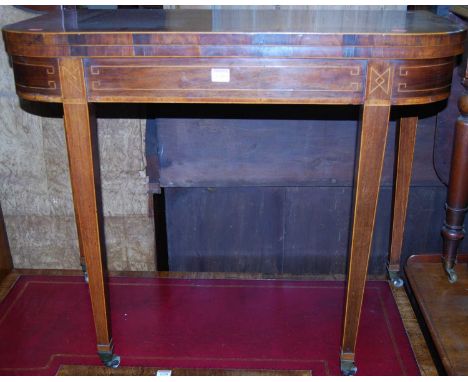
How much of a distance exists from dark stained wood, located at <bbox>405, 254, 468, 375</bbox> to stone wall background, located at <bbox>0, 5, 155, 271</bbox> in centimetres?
106

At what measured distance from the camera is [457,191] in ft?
5.71

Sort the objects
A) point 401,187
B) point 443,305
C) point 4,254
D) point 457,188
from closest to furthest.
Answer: point 457,188, point 443,305, point 401,187, point 4,254

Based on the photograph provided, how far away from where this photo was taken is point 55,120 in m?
2.04

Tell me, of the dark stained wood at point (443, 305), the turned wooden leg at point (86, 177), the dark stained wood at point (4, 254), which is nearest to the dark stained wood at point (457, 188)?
the dark stained wood at point (443, 305)

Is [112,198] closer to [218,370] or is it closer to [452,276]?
[218,370]

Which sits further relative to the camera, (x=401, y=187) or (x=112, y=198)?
(x=112, y=198)

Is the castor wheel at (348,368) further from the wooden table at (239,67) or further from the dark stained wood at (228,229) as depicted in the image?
the dark stained wood at (228,229)

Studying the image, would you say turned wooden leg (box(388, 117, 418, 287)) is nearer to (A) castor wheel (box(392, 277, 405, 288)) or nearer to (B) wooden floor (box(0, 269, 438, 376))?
(A) castor wheel (box(392, 277, 405, 288))

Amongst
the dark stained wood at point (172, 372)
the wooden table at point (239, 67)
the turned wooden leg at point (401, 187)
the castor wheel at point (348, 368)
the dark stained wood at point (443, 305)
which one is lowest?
the dark stained wood at point (172, 372)

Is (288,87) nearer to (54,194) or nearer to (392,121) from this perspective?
(392,121)

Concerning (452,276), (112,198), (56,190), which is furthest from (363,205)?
(56,190)

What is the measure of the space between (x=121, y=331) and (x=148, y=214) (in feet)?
1.66

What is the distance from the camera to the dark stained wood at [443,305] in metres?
1.63

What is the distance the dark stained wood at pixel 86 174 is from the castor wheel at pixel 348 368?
713 millimetres
